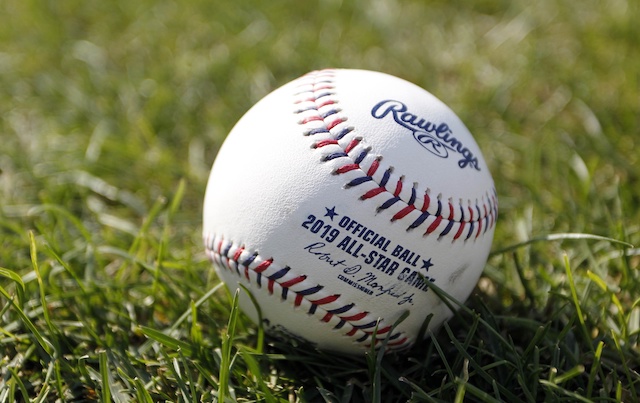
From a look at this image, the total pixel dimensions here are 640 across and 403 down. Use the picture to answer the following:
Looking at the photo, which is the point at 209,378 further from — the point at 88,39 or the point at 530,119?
the point at 88,39

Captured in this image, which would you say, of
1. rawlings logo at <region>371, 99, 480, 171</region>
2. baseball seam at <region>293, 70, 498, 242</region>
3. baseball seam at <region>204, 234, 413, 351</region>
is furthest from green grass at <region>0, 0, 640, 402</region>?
rawlings logo at <region>371, 99, 480, 171</region>

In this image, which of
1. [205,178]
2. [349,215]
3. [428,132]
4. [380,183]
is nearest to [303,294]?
[349,215]

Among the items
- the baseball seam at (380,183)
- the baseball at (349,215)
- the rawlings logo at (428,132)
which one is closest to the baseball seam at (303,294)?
the baseball at (349,215)

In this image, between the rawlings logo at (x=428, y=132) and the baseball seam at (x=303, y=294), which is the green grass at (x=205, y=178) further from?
the rawlings logo at (x=428, y=132)

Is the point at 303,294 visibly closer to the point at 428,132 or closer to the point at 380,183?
the point at 380,183

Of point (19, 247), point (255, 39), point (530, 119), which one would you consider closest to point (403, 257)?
point (19, 247)

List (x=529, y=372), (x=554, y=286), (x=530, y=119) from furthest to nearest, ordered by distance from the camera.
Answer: (x=530, y=119), (x=554, y=286), (x=529, y=372)

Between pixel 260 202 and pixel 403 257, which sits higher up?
pixel 260 202
